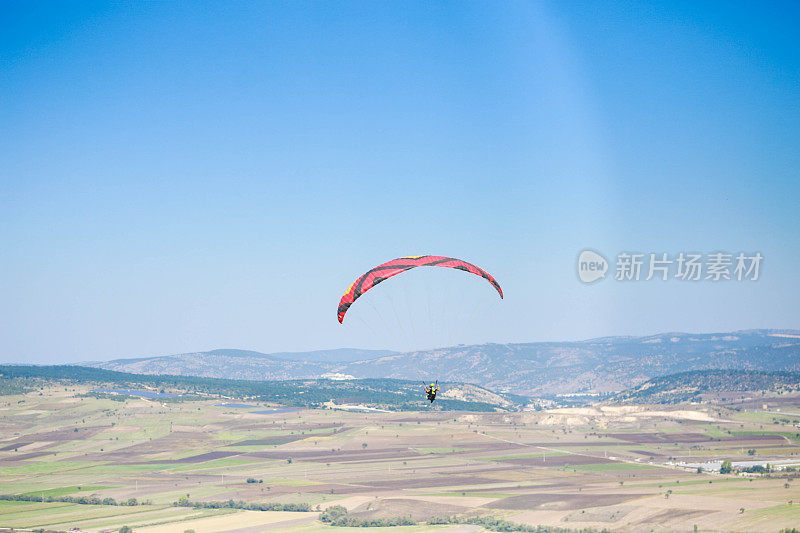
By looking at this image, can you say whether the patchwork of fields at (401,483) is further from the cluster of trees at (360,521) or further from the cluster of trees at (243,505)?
the cluster of trees at (360,521)

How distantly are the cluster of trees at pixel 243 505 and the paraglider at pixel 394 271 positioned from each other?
75.7m

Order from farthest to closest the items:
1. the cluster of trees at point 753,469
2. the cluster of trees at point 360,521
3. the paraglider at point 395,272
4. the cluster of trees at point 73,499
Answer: the cluster of trees at point 753,469, the cluster of trees at point 73,499, the cluster of trees at point 360,521, the paraglider at point 395,272

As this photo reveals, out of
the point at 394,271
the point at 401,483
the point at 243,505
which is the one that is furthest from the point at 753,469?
the point at 394,271

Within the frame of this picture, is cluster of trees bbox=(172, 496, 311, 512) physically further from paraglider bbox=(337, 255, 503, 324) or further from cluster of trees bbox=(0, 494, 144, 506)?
paraglider bbox=(337, 255, 503, 324)

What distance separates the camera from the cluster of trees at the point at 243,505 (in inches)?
4834

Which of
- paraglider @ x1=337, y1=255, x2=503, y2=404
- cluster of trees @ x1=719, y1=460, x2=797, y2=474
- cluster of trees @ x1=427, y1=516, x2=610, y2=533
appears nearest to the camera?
paraglider @ x1=337, y1=255, x2=503, y2=404

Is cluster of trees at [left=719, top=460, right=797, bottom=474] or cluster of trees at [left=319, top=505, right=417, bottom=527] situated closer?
cluster of trees at [left=319, top=505, right=417, bottom=527]

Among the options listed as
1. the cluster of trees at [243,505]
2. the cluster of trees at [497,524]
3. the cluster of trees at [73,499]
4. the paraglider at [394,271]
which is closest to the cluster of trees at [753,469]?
the cluster of trees at [497,524]

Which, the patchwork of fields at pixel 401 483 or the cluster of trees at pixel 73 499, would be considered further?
the cluster of trees at pixel 73 499

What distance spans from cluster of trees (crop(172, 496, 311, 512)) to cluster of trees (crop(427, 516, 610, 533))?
22767 mm

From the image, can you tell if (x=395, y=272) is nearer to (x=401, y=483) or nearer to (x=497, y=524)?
(x=497, y=524)

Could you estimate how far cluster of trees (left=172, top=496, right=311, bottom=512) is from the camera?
403 ft

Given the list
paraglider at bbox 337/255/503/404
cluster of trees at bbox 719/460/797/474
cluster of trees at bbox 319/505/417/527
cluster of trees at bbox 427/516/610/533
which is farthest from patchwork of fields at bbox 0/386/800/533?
paraglider at bbox 337/255/503/404

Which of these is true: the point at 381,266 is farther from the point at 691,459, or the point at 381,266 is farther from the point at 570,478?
the point at 691,459
